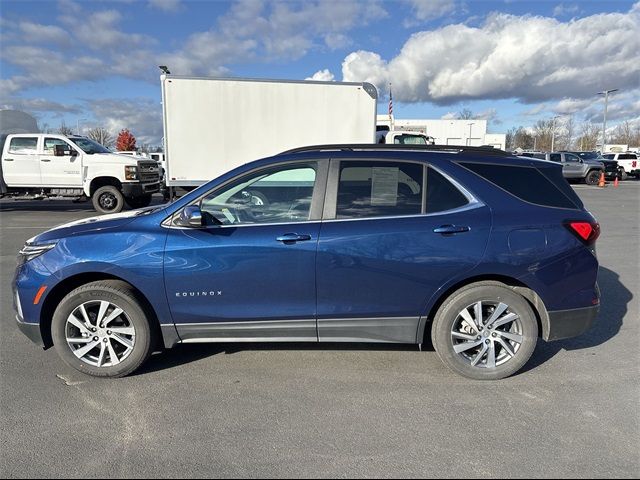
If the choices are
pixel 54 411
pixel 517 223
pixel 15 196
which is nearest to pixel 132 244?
pixel 54 411

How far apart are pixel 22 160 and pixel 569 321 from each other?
14.2 m

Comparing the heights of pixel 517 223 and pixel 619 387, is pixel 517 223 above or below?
above

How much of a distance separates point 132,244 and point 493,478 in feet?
9.01

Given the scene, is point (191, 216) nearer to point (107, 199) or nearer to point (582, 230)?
point (582, 230)

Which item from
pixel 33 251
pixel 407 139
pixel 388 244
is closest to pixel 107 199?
pixel 407 139

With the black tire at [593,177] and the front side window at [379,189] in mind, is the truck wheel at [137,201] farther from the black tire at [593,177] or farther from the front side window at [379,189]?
the black tire at [593,177]

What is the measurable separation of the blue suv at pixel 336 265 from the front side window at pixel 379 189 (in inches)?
0.4

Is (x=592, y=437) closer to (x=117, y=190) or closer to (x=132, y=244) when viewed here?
(x=132, y=244)

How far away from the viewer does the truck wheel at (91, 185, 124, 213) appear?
1212 centimetres

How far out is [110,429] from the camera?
2.69 meters

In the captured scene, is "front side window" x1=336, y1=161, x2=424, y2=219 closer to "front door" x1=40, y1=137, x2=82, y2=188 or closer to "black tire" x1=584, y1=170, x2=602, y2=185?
"front door" x1=40, y1=137, x2=82, y2=188

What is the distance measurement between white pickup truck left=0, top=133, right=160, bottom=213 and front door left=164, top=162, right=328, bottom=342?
396 inches

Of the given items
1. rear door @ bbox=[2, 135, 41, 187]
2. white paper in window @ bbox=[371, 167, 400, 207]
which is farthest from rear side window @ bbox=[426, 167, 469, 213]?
rear door @ bbox=[2, 135, 41, 187]

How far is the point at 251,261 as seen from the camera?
3100 millimetres
